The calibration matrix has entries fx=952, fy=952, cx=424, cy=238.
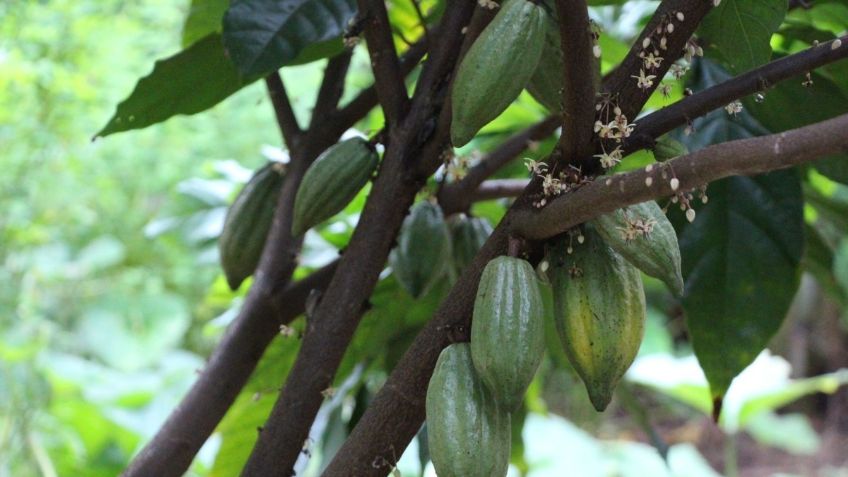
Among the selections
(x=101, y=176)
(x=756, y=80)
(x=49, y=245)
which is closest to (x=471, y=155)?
(x=756, y=80)

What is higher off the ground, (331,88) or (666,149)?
(331,88)

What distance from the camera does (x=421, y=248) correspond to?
0.76 meters

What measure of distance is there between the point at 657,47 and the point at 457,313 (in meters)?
0.20

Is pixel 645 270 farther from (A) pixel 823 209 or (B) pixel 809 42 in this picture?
(A) pixel 823 209

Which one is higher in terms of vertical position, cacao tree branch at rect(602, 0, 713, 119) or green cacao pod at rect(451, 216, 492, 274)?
green cacao pod at rect(451, 216, 492, 274)

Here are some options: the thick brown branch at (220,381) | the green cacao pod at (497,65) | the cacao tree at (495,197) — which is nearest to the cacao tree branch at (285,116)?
the cacao tree at (495,197)

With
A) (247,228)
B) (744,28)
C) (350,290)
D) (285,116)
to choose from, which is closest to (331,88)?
(285,116)

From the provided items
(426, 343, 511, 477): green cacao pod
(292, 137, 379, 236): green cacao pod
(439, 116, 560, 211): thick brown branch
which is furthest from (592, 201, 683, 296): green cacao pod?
(439, 116, 560, 211): thick brown branch

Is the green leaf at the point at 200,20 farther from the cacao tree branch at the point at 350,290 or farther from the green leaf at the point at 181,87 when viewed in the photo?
the cacao tree branch at the point at 350,290

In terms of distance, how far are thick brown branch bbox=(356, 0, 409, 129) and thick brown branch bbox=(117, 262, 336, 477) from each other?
0.21 meters

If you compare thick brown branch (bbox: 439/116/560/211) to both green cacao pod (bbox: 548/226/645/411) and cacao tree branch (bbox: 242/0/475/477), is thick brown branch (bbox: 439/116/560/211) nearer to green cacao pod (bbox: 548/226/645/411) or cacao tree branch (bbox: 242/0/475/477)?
cacao tree branch (bbox: 242/0/475/477)

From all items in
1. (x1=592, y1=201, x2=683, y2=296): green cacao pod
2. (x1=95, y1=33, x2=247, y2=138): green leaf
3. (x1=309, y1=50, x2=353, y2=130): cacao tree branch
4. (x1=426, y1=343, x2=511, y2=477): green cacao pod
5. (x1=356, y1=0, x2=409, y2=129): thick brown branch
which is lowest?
(x1=426, y1=343, x2=511, y2=477): green cacao pod

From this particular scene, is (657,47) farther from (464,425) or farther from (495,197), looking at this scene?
(495,197)

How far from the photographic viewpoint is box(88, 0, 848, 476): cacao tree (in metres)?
0.51
